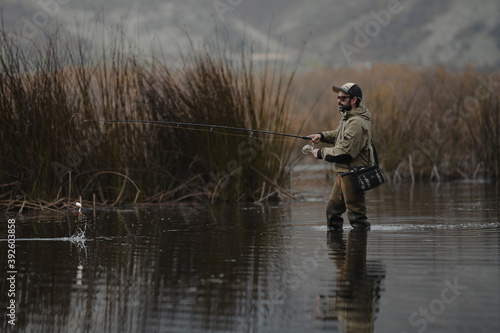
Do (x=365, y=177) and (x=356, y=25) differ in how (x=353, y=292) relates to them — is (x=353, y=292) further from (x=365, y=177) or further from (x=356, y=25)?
(x=356, y=25)

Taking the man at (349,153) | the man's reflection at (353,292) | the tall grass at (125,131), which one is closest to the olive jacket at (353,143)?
the man at (349,153)

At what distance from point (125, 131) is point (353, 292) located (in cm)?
693

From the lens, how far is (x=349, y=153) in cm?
838

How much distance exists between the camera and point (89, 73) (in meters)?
11.1

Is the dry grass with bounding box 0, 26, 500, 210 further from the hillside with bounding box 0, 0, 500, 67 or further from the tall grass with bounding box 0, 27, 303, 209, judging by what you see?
the hillside with bounding box 0, 0, 500, 67

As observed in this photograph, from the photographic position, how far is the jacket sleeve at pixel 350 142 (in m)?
8.37

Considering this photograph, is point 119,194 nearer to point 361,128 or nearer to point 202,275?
point 361,128

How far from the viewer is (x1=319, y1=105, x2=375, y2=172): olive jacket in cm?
838

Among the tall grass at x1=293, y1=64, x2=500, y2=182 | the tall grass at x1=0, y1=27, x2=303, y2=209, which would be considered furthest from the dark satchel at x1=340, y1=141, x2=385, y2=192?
the tall grass at x1=293, y1=64, x2=500, y2=182

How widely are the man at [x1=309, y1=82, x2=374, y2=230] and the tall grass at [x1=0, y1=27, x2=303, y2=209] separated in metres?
2.77

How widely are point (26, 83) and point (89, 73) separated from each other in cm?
84

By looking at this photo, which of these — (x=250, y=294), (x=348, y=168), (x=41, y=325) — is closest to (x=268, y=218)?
(x=348, y=168)

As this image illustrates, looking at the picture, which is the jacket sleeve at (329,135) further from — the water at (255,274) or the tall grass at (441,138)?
the tall grass at (441,138)

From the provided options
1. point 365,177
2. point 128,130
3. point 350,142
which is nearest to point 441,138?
point 128,130
